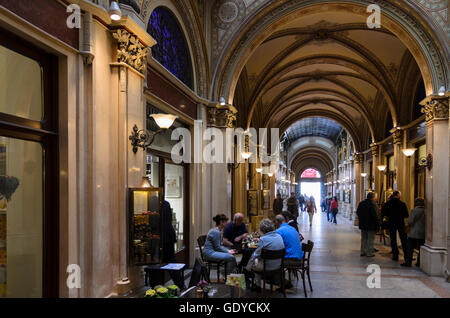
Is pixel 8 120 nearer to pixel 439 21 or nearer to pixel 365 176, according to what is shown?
pixel 439 21

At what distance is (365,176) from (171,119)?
16258 millimetres

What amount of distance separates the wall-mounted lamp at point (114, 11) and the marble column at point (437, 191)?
687 cm

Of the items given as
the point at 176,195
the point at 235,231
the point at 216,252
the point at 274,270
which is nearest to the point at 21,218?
the point at 216,252

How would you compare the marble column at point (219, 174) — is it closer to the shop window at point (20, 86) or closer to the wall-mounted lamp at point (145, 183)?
the wall-mounted lamp at point (145, 183)

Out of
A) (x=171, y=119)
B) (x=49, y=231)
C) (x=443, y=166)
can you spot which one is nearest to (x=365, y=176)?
(x=443, y=166)

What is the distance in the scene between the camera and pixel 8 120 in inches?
125

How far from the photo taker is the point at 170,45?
6.96 meters

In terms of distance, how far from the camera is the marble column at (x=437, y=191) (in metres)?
7.50

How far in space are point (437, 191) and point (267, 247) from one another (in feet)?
14.8

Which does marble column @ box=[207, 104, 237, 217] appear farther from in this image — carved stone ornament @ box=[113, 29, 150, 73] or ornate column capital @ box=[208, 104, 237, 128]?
carved stone ornament @ box=[113, 29, 150, 73]

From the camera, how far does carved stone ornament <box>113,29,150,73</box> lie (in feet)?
14.3

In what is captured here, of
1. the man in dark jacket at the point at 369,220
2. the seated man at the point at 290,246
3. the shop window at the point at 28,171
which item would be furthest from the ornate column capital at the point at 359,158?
the shop window at the point at 28,171

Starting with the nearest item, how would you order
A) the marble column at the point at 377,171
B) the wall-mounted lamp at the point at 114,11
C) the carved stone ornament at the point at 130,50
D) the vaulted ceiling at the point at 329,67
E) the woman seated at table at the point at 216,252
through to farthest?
1. the wall-mounted lamp at the point at 114,11
2. the carved stone ornament at the point at 130,50
3. the woman seated at table at the point at 216,252
4. the vaulted ceiling at the point at 329,67
5. the marble column at the point at 377,171

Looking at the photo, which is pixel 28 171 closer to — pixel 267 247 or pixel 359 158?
pixel 267 247
